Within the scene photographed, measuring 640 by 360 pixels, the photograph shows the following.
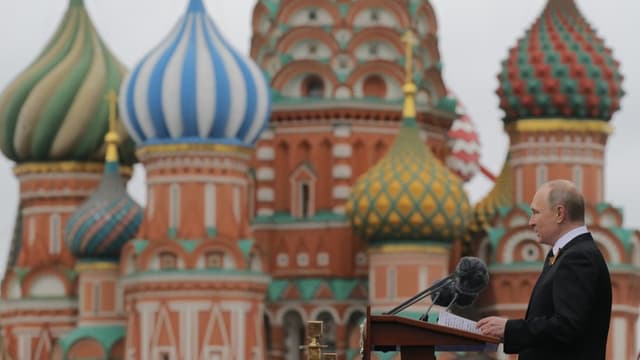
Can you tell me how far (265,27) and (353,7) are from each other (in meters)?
1.94

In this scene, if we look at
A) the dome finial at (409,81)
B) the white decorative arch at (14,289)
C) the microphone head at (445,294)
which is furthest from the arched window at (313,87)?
the microphone head at (445,294)

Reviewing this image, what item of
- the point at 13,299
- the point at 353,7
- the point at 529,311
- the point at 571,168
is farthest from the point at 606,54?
the point at 529,311

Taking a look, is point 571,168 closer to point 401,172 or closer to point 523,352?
point 401,172

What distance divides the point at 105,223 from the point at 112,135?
208 centimetres

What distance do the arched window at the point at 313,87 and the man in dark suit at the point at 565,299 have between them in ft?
126

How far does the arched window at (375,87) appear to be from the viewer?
47.2m

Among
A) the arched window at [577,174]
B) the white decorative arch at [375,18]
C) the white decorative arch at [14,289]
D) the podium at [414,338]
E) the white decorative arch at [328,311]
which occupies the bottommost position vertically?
the podium at [414,338]

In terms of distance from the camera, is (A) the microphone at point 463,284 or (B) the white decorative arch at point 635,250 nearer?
(A) the microphone at point 463,284

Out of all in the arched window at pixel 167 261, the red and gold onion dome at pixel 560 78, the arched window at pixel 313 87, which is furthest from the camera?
the arched window at pixel 313 87

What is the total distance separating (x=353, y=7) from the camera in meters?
46.8

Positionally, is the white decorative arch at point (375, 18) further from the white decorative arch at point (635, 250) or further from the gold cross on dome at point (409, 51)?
the white decorative arch at point (635, 250)

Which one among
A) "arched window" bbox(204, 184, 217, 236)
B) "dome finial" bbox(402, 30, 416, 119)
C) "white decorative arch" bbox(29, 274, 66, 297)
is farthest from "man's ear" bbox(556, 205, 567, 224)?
"white decorative arch" bbox(29, 274, 66, 297)

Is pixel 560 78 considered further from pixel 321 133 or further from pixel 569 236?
pixel 569 236

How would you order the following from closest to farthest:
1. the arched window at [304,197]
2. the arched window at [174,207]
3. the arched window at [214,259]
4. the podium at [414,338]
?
1. the podium at [414,338]
2. the arched window at [214,259]
3. the arched window at [174,207]
4. the arched window at [304,197]
